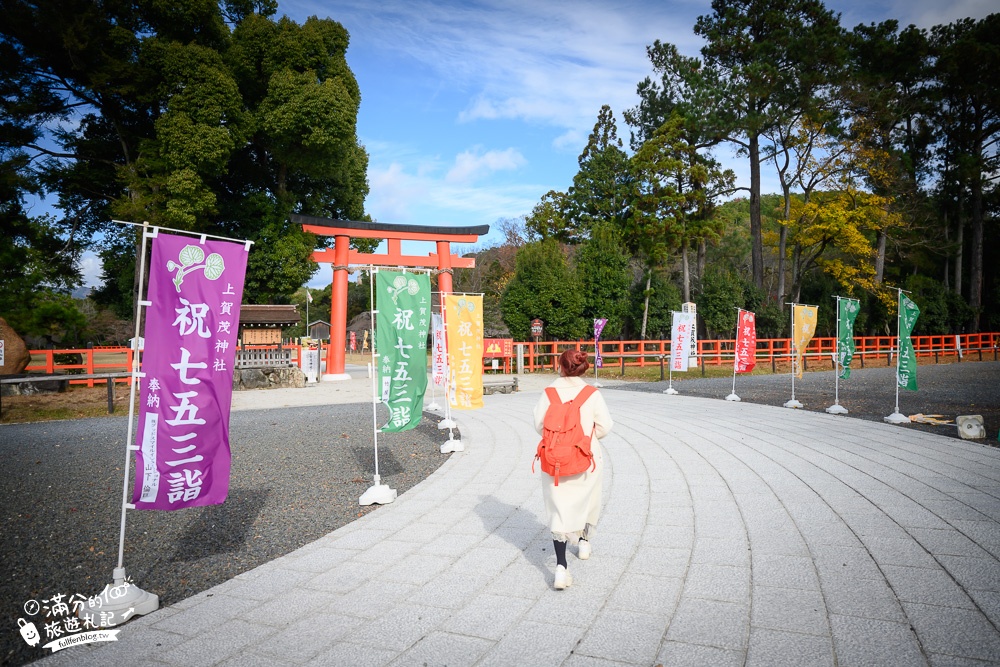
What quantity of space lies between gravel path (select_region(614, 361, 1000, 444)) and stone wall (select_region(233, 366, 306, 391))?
405 inches

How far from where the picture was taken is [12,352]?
1342cm

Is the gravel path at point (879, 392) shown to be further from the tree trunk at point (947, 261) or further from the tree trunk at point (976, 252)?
the tree trunk at point (947, 261)

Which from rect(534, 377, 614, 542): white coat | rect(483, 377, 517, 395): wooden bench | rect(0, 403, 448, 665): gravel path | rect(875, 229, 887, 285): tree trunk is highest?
rect(875, 229, 887, 285): tree trunk

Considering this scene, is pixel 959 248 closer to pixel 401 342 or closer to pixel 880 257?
pixel 880 257

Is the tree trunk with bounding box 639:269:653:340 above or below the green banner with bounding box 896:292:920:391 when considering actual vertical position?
above

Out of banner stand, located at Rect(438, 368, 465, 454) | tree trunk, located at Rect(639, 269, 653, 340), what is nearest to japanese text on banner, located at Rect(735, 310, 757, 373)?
banner stand, located at Rect(438, 368, 465, 454)

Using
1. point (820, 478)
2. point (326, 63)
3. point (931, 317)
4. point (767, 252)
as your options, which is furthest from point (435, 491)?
point (767, 252)

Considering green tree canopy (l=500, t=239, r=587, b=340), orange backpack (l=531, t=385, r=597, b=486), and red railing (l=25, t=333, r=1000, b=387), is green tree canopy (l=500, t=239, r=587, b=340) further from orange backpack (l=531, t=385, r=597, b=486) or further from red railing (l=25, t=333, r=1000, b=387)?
orange backpack (l=531, t=385, r=597, b=486)

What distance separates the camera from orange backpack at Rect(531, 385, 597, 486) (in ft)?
10.4

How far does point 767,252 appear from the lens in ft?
137

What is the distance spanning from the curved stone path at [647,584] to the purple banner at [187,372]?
2.33 feet

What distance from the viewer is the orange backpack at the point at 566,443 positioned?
318 centimetres

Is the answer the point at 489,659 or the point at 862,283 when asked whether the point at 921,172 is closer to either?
the point at 862,283

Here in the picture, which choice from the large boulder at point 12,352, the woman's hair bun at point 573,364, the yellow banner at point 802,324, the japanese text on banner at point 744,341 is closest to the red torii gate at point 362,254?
the large boulder at point 12,352
